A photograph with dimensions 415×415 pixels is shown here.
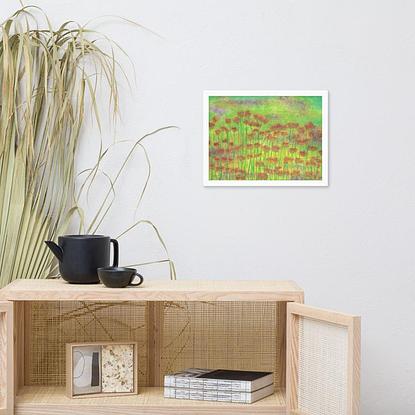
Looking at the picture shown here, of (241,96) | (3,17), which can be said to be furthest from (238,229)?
(3,17)

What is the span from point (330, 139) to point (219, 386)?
92 cm

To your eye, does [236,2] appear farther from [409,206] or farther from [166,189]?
[409,206]

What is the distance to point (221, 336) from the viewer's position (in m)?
2.49

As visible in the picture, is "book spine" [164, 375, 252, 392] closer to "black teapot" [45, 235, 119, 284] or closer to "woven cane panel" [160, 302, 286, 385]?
"woven cane panel" [160, 302, 286, 385]

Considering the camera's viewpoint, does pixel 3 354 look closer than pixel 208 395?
Yes

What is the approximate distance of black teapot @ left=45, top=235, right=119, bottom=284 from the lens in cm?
229

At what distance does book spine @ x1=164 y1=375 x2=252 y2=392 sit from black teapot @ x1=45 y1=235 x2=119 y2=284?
1.21ft

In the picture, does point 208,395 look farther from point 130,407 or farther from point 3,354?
point 3,354

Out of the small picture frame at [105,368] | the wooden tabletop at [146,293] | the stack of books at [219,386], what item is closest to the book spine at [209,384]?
the stack of books at [219,386]

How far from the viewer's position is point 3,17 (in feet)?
8.93

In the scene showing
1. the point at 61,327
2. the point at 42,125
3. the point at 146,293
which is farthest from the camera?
the point at 42,125

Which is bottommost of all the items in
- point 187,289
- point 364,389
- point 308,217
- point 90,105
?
point 364,389

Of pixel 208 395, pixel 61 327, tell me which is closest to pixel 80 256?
pixel 61 327

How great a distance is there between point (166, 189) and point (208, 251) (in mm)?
248
